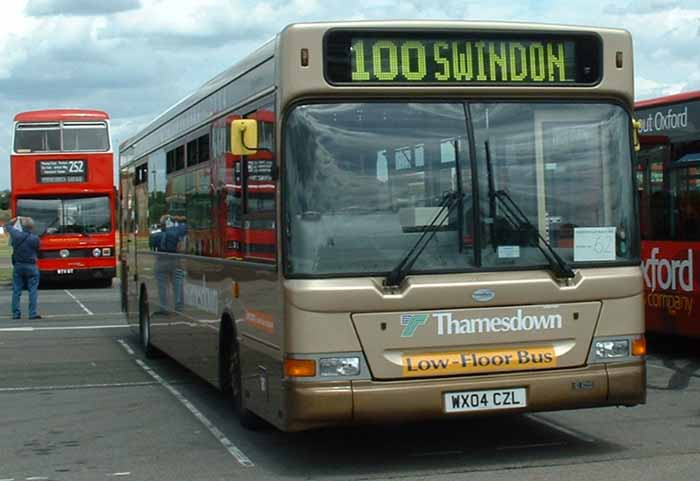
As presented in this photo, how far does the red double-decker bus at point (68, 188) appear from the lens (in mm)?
33562

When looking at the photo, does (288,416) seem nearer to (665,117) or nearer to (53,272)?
(665,117)

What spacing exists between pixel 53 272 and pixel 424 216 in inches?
1081

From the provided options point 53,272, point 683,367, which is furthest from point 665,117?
point 53,272

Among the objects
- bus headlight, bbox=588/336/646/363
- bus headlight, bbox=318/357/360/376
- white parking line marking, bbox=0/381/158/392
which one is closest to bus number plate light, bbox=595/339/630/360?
bus headlight, bbox=588/336/646/363

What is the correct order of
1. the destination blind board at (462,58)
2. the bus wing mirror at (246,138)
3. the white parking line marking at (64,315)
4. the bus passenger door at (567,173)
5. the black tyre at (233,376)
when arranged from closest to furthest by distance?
the destination blind board at (462,58)
the bus passenger door at (567,173)
the bus wing mirror at (246,138)
the black tyre at (233,376)
the white parking line marking at (64,315)

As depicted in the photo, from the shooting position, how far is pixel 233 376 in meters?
10.4

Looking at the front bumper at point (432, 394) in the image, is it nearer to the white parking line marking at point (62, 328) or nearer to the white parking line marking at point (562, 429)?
the white parking line marking at point (562, 429)

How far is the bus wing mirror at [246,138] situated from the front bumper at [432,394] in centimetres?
164

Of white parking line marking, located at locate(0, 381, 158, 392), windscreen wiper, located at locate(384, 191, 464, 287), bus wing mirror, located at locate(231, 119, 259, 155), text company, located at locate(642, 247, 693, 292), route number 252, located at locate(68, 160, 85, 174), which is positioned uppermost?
route number 252, located at locate(68, 160, 85, 174)

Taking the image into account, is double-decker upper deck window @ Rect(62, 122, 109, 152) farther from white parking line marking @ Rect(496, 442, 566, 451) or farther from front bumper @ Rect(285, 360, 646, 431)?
front bumper @ Rect(285, 360, 646, 431)

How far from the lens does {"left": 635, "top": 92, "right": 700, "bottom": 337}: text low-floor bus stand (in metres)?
13.9

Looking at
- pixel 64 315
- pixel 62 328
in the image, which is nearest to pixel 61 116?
pixel 64 315

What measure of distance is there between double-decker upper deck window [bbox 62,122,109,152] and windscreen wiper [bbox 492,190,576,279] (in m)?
26.7

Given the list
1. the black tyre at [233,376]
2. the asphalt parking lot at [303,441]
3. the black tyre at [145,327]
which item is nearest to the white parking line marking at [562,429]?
the asphalt parking lot at [303,441]
